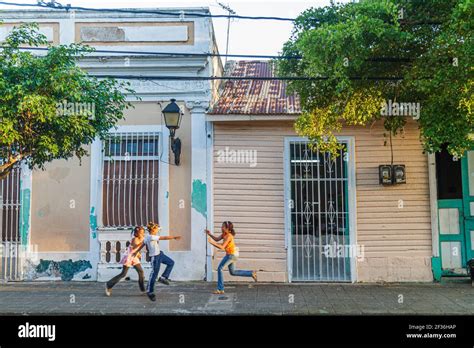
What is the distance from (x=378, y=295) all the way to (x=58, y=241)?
6.84 m

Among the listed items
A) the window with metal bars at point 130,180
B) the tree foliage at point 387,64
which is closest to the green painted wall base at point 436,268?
the tree foliage at point 387,64

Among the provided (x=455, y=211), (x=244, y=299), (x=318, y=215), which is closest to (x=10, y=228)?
(x=244, y=299)

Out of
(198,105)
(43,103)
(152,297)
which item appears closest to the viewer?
(43,103)

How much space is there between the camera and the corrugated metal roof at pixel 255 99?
10.6m

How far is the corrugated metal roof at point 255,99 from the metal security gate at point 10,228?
4.74m

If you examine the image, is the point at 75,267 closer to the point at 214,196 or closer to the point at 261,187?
the point at 214,196

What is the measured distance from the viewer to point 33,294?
934cm

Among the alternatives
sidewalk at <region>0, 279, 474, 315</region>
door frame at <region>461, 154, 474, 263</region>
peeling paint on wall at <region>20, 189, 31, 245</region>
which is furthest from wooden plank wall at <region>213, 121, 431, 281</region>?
peeling paint on wall at <region>20, 189, 31, 245</region>

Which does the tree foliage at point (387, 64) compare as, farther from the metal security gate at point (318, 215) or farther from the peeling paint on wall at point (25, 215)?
the peeling paint on wall at point (25, 215)

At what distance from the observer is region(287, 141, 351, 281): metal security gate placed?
10.6 m

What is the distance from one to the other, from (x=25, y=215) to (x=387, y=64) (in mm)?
8201

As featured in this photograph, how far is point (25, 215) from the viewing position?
10.8 meters

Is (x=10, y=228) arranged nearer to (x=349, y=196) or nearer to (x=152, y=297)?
(x=152, y=297)
